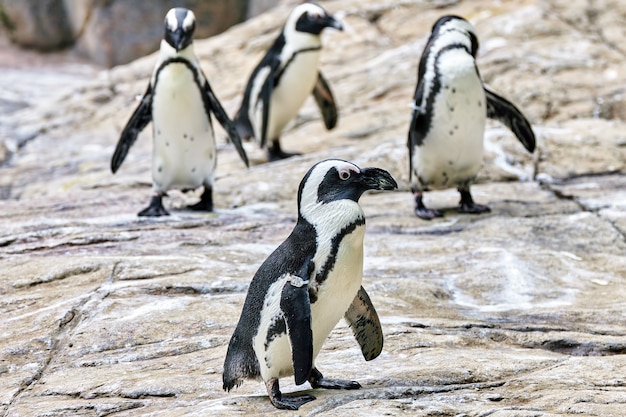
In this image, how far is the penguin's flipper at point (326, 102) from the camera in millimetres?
7738

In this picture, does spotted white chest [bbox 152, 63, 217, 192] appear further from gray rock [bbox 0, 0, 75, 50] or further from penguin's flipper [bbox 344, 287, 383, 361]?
gray rock [bbox 0, 0, 75, 50]

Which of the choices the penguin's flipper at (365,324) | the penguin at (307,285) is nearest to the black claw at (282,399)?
the penguin at (307,285)

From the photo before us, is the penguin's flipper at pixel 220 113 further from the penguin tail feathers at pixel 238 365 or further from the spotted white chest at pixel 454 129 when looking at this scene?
the penguin tail feathers at pixel 238 365

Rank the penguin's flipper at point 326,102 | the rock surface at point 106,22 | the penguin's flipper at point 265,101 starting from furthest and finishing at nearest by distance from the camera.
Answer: the rock surface at point 106,22, the penguin's flipper at point 326,102, the penguin's flipper at point 265,101

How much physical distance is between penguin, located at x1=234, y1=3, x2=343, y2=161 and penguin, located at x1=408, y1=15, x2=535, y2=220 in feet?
6.40

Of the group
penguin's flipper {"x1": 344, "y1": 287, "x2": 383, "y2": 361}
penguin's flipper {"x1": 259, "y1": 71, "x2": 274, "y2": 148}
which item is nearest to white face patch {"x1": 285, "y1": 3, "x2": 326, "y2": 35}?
penguin's flipper {"x1": 259, "y1": 71, "x2": 274, "y2": 148}

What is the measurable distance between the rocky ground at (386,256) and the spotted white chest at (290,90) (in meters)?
0.31

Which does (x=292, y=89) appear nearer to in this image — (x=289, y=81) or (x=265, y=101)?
(x=289, y=81)

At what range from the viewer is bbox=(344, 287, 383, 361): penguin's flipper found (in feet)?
9.42

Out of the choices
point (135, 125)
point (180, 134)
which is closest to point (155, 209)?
point (180, 134)

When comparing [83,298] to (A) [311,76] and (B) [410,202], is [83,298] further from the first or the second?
(A) [311,76]

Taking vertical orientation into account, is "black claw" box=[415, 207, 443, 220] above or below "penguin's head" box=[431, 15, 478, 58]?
below

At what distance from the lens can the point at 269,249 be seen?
4.66m

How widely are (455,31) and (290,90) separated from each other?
88.3 inches
